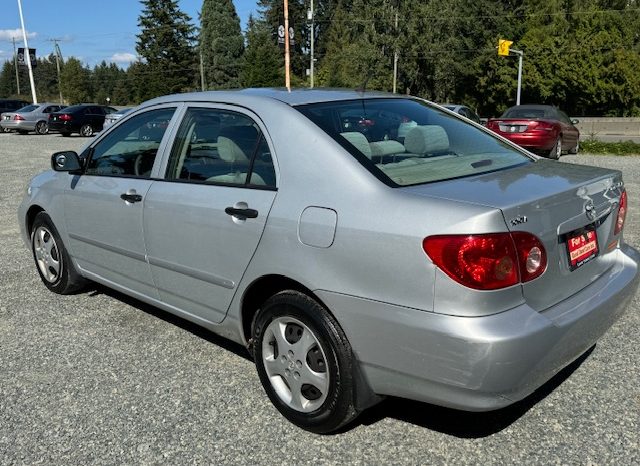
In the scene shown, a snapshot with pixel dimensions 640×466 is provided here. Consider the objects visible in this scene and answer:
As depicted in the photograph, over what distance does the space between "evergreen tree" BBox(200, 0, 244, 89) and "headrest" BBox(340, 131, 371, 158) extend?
251ft

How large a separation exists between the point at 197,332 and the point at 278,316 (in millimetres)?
1447

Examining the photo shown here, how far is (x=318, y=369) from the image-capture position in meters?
2.81

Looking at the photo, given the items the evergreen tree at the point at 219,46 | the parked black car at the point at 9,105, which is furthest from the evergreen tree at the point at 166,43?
the parked black car at the point at 9,105

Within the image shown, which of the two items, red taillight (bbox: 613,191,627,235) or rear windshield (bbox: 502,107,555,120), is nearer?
red taillight (bbox: 613,191,627,235)

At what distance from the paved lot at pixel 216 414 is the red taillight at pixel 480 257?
2.95 ft

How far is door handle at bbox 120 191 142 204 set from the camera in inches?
145

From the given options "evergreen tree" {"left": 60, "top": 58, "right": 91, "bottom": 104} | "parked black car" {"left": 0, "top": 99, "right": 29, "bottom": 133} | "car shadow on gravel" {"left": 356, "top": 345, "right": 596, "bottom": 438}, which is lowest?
"car shadow on gravel" {"left": 356, "top": 345, "right": 596, "bottom": 438}

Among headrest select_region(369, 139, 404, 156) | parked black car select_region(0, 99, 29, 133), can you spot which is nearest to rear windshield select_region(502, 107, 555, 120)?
headrest select_region(369, 139, 404, 156)

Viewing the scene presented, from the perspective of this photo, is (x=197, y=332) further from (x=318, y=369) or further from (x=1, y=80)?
(x=1, y=80)

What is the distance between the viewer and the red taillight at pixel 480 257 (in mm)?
2270

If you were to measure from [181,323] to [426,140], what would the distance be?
2.21 meters

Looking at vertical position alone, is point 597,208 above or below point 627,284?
above

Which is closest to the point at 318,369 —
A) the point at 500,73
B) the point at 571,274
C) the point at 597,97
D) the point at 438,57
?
the point at 571,274

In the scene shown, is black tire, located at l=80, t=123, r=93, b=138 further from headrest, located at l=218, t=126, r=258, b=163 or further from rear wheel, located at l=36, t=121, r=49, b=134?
headrest, located at l=218, t=126, r=258, b=163
